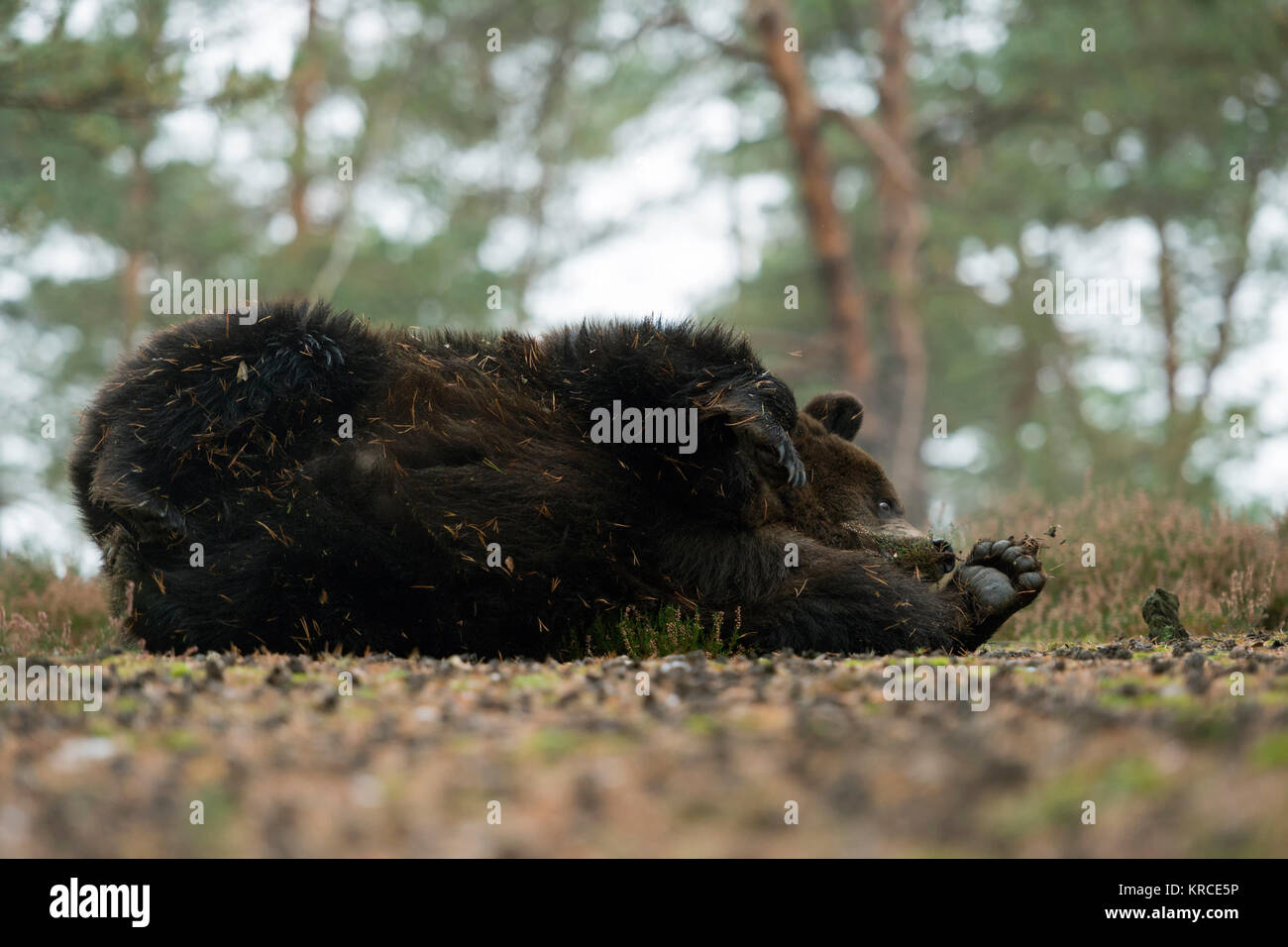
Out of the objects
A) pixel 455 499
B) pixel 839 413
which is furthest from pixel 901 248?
pixel 455 499

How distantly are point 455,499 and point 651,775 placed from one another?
266 centimetres

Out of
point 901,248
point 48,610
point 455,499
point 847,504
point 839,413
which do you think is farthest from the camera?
point 901,248

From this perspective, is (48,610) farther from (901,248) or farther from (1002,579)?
(901,248)

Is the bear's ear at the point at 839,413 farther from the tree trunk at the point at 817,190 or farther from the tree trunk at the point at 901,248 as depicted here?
the tree trunk at the point at 817,190

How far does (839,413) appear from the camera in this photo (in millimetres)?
6035

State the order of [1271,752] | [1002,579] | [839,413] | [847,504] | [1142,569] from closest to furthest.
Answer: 1. [1271,752]
2. [1002,579]
3. [847,504]
4. [839,413]
5. [1142,569]

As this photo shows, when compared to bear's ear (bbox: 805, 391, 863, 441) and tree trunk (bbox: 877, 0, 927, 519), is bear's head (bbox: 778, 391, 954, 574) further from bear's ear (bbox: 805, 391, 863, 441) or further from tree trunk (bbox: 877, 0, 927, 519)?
tree trunk (bbox: 877, 0, 927, 519)

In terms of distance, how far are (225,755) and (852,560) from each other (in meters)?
3.28

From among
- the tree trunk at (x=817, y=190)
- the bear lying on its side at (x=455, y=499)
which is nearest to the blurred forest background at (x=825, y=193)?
the tree trunk at (x=817, y=190)

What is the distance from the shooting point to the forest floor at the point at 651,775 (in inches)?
69.3

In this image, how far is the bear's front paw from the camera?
4.88 m

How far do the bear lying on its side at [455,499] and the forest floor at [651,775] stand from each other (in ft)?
5.08
